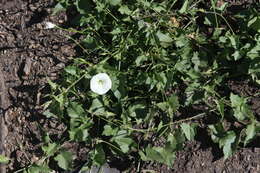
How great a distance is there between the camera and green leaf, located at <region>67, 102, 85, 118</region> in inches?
112

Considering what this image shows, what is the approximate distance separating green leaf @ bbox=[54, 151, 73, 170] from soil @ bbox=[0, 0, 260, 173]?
9cm

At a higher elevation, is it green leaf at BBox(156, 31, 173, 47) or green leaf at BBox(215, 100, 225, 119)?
green leaf at BBox(156, 31, 173, 47)

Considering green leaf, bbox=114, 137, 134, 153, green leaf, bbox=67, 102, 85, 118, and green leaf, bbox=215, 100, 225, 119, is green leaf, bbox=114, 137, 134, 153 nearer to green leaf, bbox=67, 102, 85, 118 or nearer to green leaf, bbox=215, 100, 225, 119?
green leaf, bbox=67, 102, 85, 118

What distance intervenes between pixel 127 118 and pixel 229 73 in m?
0.66

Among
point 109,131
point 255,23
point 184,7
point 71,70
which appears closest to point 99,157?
point 109,131

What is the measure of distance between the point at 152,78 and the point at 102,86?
0.29 m

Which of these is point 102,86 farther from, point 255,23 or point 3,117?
point 255,23

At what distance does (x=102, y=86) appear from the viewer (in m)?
2.73

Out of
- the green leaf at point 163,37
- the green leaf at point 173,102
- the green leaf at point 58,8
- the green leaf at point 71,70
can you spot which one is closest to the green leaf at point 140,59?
the green leaf at point 163,37

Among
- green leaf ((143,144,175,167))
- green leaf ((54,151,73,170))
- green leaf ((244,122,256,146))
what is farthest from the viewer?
green leaf ((54,151,73,170))

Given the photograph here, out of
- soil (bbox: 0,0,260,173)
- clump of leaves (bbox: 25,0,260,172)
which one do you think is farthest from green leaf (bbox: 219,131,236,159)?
soil (bbox: 0,0,260,173)

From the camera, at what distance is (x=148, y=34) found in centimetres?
276

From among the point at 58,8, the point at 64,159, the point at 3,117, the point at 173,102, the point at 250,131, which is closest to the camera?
the point at 250,131

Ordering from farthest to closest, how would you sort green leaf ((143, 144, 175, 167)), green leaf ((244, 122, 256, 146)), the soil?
the soil → green leaf ((143, 144, 175, 167)) → green leaf ((244, 122, 256, 146))
